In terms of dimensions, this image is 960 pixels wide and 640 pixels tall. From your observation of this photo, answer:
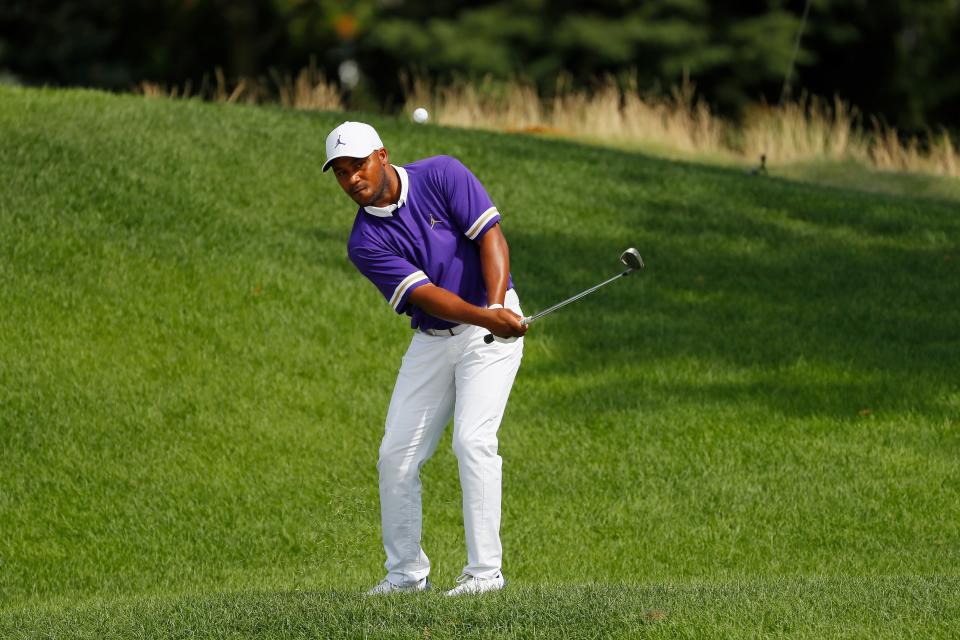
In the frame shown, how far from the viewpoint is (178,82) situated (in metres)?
38.8

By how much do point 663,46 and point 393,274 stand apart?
27.3 meters

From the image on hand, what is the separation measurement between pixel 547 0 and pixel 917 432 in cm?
2518

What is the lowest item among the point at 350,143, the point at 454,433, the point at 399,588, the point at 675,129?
the point at 399,588

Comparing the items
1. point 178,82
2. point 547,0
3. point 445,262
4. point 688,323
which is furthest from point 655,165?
point 178,82

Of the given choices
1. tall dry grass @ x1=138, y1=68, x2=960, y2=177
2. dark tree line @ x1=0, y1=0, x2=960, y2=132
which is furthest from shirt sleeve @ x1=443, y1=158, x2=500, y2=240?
dark tree line @ x1=0, y1=0, x2=960, y2=132

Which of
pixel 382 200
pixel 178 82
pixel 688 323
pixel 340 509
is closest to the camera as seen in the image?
pixel 382 200

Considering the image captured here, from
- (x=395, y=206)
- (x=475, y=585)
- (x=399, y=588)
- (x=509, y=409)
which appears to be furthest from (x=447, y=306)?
(x=509, y=409)

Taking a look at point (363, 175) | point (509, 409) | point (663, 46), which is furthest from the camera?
point (663, 46)

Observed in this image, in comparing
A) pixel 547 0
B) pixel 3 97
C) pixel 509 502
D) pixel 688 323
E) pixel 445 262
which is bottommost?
pixel 509 502

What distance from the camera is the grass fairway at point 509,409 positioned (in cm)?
744

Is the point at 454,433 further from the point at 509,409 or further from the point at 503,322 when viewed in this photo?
the point at 509,409

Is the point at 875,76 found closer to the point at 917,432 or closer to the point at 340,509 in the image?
the point at 917,432

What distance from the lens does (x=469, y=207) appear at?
6.62m

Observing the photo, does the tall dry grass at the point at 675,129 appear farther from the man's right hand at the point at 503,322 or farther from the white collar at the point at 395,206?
the man's right hand at the point at 503,322
